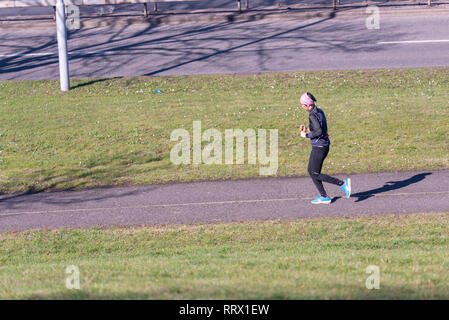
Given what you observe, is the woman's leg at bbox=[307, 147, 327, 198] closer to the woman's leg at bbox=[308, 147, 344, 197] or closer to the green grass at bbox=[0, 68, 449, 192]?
the woman's leg at bbox=[308, 147, 344, 197]

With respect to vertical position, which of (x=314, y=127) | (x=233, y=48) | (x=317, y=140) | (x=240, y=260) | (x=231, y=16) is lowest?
(x=240, y=260)

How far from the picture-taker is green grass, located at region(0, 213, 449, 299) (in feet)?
19.6

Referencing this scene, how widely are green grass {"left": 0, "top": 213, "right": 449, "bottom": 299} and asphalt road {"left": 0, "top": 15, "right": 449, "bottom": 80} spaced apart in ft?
33.7

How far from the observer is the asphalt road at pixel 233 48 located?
19.2 metres

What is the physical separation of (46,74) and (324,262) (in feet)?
47.9

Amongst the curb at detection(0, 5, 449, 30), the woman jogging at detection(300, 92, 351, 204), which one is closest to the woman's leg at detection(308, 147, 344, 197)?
the woman jogging at detection(300, 92, 351, 204)

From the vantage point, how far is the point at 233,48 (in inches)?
826

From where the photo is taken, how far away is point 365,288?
19.5 ft

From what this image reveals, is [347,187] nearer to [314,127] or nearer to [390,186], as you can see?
[390,186]

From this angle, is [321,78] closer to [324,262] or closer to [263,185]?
[263,185]

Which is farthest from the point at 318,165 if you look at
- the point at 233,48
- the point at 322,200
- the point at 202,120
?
the point at 233,48

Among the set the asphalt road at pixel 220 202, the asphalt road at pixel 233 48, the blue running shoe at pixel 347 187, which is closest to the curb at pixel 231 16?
the asphalt road at pixel 233 48

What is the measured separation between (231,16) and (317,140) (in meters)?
15.1
